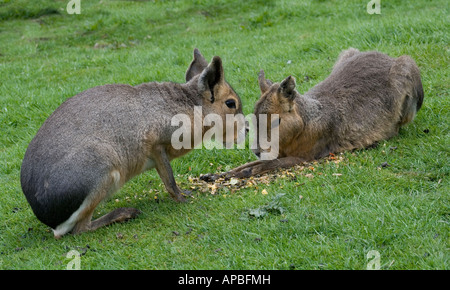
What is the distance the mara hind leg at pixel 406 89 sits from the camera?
18.7 ft

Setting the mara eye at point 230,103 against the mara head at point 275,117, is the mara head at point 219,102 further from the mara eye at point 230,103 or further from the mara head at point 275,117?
the mara head at point 275,117

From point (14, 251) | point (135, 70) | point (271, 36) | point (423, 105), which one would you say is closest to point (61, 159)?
point (14, 251)

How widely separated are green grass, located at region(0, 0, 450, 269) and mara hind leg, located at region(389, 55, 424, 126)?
140mm

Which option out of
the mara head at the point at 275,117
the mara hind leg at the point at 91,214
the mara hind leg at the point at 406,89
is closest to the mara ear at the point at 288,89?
the mara head at the point at 275,117

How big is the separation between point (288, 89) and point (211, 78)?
2.39 ft

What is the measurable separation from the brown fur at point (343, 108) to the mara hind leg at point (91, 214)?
1148 mm

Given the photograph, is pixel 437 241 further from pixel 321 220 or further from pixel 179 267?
pixel 179 267

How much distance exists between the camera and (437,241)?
133 inches

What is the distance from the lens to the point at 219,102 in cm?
499

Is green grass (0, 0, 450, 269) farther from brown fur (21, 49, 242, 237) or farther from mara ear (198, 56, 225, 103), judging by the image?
mara ear (198, 56, 225, 103)

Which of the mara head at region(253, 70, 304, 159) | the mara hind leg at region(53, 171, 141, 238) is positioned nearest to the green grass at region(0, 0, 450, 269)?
the mara hind leg at region(53, 171, 141, 238)

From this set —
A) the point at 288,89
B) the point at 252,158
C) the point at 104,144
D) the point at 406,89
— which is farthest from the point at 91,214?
the point at 406,89

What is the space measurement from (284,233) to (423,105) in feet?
9.51

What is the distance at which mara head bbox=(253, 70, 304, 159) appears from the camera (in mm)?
5213
